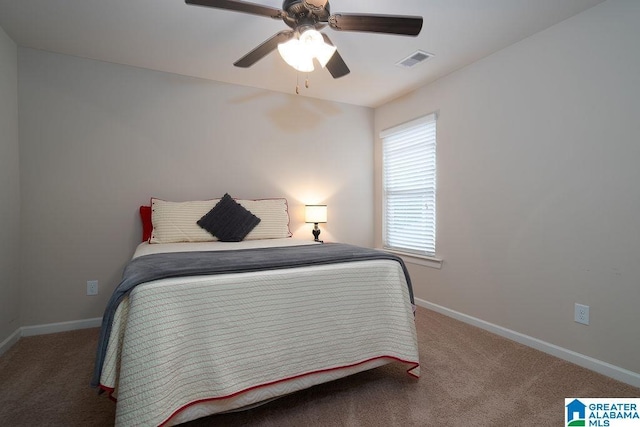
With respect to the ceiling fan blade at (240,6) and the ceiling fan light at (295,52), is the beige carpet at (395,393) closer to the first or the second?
the ceiling fan light at (295,52)

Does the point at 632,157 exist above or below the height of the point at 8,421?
above

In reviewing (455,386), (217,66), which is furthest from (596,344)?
(217,66)

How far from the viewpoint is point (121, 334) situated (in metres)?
1.33

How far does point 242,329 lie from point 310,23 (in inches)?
68.2

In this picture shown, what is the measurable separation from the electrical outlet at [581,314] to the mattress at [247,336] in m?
1.24

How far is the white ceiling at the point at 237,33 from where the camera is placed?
2117mm

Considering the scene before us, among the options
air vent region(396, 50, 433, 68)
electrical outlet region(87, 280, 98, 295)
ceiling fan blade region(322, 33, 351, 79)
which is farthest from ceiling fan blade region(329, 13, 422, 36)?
electrical outlet region(87, 280, 98, 295)

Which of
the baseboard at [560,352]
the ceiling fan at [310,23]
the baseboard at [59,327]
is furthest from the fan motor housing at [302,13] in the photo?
the baseboard at [59,327]

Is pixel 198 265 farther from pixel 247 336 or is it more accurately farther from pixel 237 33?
pixel 237 33

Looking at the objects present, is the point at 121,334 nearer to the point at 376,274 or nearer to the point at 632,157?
the point at 376,274

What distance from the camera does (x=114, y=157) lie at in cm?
294

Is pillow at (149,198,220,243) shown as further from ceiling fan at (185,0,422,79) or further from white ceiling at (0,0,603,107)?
ceiling fan at (185,0,422,79)

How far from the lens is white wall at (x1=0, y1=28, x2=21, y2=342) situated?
7.73ft

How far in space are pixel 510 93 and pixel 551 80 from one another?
30cm
